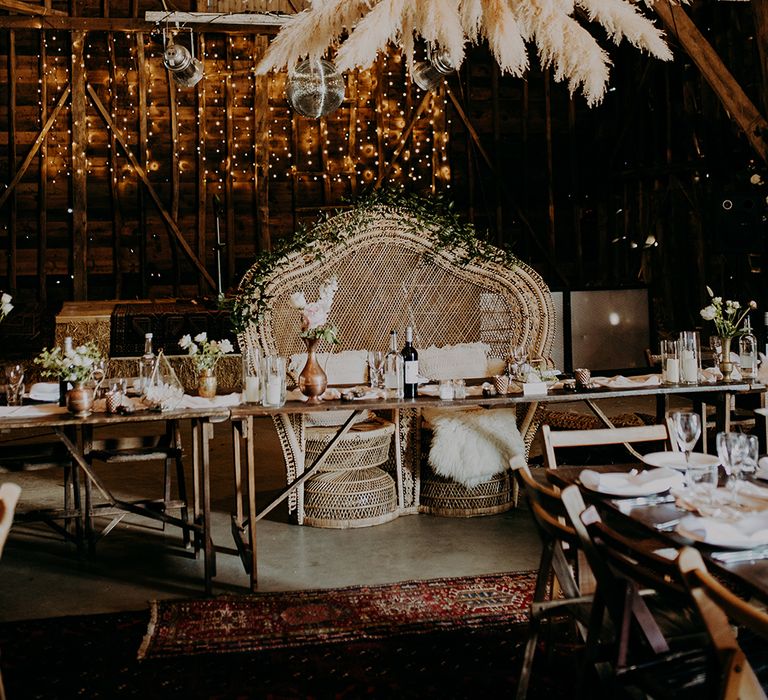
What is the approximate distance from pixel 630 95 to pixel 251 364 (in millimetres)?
8940

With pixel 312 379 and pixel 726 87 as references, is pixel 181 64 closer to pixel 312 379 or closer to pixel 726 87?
pixel 312 379

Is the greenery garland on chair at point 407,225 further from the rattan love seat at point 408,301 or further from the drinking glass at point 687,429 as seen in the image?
the drinking glass at point 687,429

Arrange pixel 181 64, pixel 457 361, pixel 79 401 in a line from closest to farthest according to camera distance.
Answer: pixel 79 401 < pixel 457 361 < pixel 181 64

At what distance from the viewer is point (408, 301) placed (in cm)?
605

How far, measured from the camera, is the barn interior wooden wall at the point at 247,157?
10805mm

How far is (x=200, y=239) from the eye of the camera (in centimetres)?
1122

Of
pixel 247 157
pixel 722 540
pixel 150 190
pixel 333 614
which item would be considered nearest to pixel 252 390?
pixel 333 614

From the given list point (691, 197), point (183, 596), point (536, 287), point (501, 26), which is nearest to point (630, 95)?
point (691, 197)

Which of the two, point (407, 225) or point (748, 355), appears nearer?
point (748, 355)

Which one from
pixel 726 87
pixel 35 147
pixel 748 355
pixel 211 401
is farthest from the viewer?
pixel 35 147

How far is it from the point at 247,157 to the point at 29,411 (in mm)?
8180

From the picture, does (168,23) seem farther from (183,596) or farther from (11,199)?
(183,596)

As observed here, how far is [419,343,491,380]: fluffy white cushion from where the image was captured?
591cm

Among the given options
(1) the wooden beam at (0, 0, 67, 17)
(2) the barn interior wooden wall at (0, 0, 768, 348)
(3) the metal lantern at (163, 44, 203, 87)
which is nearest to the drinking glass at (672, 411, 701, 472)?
(3) the metal lantern at (163, 44, 203, 87)
